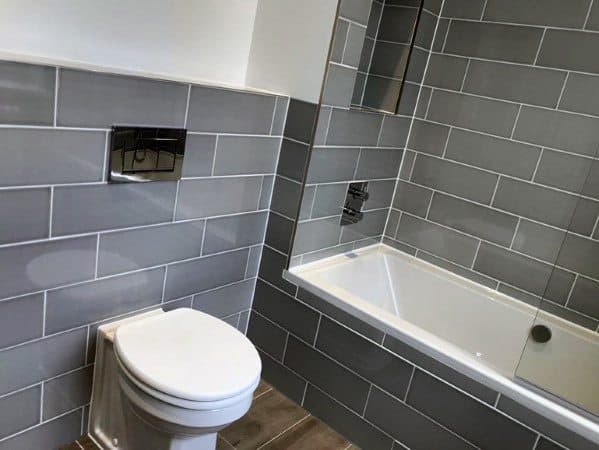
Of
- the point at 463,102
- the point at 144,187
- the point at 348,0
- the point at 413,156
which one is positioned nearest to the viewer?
the point at 144,187

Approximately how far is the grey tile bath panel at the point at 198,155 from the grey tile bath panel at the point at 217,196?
0.04 m

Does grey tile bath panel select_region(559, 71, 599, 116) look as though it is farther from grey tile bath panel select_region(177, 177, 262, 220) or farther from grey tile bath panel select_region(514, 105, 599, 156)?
grey tile bath panel select_region(177, 177, 262, 220)

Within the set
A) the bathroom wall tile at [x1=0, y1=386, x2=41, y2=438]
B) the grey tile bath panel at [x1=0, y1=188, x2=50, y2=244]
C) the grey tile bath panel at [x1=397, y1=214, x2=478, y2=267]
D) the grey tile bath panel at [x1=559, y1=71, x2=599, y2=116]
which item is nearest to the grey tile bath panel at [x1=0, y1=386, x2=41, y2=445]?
the bathroom wall tile at [x1=0, y1=386, x2=41, y2=438]

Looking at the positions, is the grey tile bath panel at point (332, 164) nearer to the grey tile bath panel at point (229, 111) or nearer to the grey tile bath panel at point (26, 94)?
the grey tile bath panel at point (229, 111)

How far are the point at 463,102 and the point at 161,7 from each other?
1.35m

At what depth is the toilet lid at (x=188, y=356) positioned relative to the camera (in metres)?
1.37

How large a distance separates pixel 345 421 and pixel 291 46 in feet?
4.93

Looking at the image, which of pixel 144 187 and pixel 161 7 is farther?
pixel 161 7

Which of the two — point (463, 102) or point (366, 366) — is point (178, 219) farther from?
point (463, 102)

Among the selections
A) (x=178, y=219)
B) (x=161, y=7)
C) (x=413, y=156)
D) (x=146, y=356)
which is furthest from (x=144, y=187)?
(x=413, y=156)

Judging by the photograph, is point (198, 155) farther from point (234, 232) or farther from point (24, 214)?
point (24, 214)

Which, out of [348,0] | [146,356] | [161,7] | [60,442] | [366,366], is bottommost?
[60,442]

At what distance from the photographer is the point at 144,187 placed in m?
1.62

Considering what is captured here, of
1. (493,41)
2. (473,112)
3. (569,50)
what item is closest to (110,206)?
(473,112)
